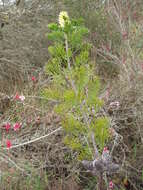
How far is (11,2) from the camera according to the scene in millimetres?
6941

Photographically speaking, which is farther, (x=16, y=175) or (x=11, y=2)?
(x=11, y=2)

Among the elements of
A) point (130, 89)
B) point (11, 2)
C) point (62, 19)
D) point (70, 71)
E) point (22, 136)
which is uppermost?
point (11, 2)

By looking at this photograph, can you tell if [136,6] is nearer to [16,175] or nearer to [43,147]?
[43,147]

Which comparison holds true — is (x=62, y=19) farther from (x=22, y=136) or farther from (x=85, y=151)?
(x=22, y=136)

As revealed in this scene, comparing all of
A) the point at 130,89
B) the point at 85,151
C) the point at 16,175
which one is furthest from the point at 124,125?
the point at 16,175

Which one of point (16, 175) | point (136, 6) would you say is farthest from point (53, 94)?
point (136, 6)

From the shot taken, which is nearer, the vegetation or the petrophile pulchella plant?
the petrophile pulchella plant

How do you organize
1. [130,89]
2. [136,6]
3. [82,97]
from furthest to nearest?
[136,6]
[130,89]
[82,97]

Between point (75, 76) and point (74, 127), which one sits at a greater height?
point (75, 76)

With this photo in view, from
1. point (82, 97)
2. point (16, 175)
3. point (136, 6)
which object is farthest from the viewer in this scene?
point (136, 6)

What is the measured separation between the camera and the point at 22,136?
10.7 ft

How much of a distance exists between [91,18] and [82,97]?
520cm

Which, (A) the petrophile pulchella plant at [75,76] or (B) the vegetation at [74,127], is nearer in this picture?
(A) the petrophile pulchella plant at [75,76]

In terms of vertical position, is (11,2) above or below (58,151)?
above
